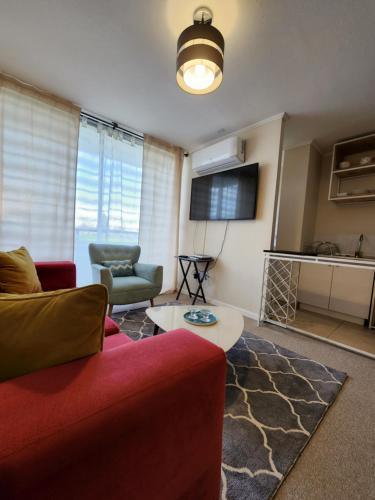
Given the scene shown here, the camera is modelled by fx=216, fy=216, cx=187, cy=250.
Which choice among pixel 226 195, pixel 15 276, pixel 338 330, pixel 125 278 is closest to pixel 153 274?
pixel 125 278

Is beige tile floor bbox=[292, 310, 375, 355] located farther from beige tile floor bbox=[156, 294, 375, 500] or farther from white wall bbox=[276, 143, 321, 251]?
white wall bbox=[276, 143, 321, 251]

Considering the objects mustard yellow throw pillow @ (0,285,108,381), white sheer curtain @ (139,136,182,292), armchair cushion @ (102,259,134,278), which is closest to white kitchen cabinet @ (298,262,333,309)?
white sheer curtain @ (139,136,182,292)

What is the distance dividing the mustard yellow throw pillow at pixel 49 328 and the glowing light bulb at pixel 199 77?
155cm

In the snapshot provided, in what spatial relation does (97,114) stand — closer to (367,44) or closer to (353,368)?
(367,44)

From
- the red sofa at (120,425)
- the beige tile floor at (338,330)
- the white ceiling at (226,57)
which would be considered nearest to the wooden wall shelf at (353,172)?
the white ceiling at (226,57)

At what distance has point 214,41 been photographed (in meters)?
1.33

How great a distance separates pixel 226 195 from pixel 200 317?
193 cm

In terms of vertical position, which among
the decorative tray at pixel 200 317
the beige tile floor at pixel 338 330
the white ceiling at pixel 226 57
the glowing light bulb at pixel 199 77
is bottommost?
the beige tile floor at pixel 338 330

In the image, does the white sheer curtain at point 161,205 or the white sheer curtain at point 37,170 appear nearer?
the white sheer curtain at point 37,170

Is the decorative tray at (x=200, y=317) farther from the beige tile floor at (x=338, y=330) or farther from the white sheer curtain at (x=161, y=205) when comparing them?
the white sheer curtain at (x=161, y=205)

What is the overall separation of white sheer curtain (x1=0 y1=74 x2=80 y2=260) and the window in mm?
179

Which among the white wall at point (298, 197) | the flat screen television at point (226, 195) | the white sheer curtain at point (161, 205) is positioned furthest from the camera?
the white sheer curtain at point (161, 205)

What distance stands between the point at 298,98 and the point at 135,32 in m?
1.54

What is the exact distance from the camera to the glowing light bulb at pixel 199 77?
1.45 m
